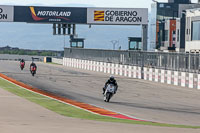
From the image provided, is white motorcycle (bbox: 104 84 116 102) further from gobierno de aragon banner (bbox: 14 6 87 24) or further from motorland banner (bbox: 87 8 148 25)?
motorland banner (bbox: 87 8 148 25)

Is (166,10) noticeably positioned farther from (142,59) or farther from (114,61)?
(142,59)

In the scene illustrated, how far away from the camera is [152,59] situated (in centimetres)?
4494

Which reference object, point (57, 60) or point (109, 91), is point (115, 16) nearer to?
point (57, 60)

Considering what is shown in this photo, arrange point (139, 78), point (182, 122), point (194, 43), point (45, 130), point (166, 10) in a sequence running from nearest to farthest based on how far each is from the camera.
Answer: point (45, 130) < point (182, 122) < point (139, 78) < point (194, 43) < point (166, 10)

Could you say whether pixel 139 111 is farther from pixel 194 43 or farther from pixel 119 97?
pixel 194 43

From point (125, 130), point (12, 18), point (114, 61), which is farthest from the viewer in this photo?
point (12, 18)

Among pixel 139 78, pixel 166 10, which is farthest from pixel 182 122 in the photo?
pixel 166 10

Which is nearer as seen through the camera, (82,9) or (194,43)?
(82,9)

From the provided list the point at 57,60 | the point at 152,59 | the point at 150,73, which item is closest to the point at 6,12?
the point at 152,59

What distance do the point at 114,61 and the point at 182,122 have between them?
3861 cm

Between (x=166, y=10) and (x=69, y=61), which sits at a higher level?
(x=166, y=10)

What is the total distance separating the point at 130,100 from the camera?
26734mm

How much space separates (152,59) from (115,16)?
69.9ft

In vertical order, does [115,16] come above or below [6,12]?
below
